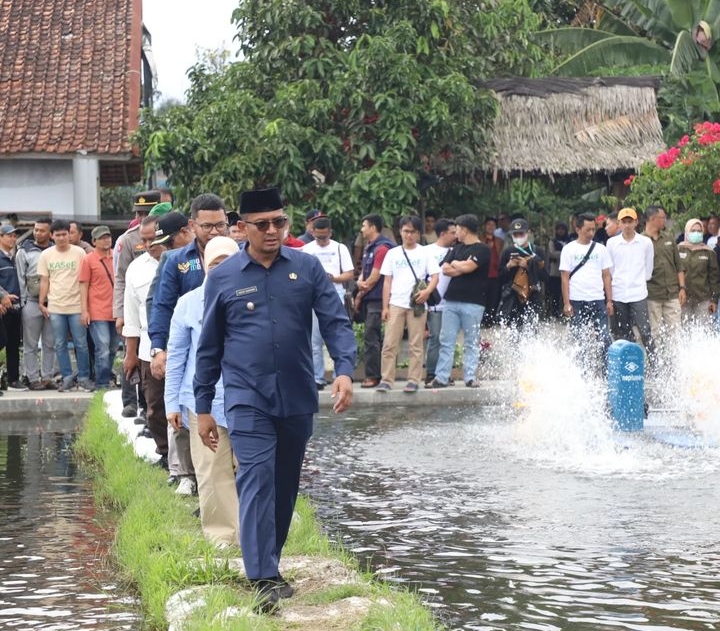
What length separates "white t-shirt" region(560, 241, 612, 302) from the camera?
18391mm

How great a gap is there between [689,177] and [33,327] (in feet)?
29.2

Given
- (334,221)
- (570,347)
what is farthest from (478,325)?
(334,221)

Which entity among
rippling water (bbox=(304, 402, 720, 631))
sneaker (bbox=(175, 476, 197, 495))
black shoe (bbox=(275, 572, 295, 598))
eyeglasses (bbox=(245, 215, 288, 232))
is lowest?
rippling water (bbox=(304, 402, 720, 631))

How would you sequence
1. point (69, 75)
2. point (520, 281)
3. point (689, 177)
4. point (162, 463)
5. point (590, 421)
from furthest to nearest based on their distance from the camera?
point (69, 75) < point (689, 177) < point (520, 281) < point (590, 421) < point (162, 463)

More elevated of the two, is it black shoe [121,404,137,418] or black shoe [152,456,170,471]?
black shoe [121,404,137,418]

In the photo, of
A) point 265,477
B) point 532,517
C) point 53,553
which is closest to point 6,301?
point 53,553

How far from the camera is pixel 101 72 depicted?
92.4 feet

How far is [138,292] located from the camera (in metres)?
11.8

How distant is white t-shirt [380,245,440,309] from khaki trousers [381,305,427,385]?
14cm

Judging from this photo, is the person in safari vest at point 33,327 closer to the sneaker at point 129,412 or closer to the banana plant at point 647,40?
the sneaker at point 129,412

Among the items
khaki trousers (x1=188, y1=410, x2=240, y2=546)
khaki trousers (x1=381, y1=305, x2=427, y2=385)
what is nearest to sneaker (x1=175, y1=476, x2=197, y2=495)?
khaki trousers (x1=188, y1=410, x2=240, y2=546)

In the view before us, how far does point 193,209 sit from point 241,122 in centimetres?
1289

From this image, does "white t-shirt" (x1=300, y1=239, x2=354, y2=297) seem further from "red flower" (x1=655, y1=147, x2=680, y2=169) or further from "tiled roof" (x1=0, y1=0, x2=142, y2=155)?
"tiled roof" (x1=0, y1=0, x2=142, y2=155)

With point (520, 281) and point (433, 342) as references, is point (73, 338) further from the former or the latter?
point (520, 281)
